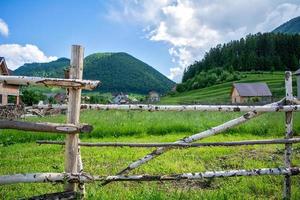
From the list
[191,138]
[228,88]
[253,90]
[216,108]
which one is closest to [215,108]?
[216,108]

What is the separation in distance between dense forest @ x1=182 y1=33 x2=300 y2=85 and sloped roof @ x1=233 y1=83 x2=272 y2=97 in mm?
34582

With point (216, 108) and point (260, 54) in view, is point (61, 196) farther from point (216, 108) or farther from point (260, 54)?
point (260, 54)

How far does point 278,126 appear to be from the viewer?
45.3 feet

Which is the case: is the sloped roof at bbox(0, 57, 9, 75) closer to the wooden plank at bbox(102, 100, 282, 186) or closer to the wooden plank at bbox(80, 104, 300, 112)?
the wooden plank at bbox(80, 104, 300, 112)

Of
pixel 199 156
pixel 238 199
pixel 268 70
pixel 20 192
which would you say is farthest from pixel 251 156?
pixel 268 70

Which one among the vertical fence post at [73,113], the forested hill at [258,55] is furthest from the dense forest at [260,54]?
the vertical fence post at [73,113]

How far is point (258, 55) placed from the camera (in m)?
124

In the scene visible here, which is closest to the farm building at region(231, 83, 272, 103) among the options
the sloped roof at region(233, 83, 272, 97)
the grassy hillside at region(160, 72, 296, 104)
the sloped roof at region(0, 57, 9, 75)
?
the sloped roof at region(233, 83, 272, 97)

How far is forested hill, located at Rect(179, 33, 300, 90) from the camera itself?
382 feet

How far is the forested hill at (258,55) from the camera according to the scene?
11628 centimetres

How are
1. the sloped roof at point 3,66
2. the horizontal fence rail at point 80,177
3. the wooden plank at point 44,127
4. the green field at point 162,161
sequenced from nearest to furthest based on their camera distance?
the wooden plank at point 44,127, the horizontal fence rail at point 80,177, the green field at point 162,161, the sloped roof at point 3,66

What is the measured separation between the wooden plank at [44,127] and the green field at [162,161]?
0.98 meters

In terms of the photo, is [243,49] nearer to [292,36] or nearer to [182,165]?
[292,36]

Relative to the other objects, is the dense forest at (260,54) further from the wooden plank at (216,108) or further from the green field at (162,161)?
the wooden plank at (216,108)
